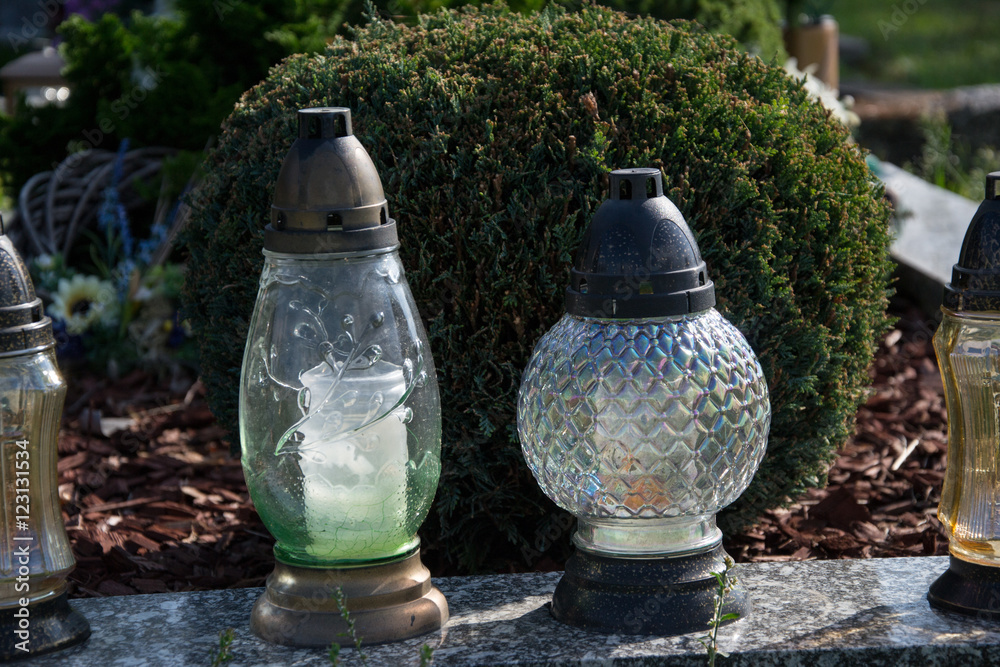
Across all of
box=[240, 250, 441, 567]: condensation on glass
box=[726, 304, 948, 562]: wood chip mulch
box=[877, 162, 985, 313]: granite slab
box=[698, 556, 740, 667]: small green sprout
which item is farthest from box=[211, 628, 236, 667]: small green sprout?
box=[877, 162, 985, 313]: granite slab

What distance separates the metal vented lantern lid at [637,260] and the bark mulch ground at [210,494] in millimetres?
1286

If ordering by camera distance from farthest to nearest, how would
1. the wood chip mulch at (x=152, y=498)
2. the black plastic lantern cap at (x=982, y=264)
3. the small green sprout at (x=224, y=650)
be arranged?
the wood chip mulch at (x=152, y=498) → the black plastic lantern cap at (x=982, y=264) → the small green sprout at (x=224, y=650)

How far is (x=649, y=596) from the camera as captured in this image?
218cm

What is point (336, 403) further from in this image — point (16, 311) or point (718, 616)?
point (718, 616)

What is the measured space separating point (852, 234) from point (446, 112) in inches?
41.5

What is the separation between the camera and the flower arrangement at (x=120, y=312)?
16.6 ft

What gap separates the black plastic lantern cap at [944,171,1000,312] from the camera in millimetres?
2158

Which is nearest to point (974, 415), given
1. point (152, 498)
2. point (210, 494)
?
point (210, 494)

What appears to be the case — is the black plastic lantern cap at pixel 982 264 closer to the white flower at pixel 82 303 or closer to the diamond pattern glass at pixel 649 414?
the diamond pattern glass at pixel 649 414

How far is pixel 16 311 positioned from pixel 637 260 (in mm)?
1170

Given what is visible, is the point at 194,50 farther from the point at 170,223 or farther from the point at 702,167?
the point at 702,167

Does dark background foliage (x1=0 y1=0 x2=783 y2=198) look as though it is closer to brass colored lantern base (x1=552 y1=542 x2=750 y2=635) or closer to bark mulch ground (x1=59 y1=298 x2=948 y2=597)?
bark mulch ground (x1=59 y1=298 x2=948 y2=597)

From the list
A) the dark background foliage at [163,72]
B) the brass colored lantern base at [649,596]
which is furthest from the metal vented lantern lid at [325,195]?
the dark background foliage at [163,72]

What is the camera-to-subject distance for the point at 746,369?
7.04 ft
